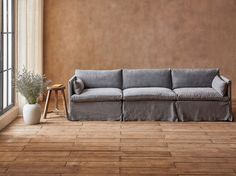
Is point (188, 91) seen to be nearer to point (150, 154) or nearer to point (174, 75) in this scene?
point (174, 75)

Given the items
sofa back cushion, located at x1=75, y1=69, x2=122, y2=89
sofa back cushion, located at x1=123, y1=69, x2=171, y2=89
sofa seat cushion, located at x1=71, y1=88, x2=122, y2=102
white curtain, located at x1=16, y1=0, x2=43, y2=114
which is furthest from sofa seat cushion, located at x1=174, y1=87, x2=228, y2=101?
white curtain, located at x1=16, y1=0, x2=43, y2=114

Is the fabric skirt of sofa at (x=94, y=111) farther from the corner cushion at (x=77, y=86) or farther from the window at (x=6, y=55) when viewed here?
the window at (x=6, y=55)

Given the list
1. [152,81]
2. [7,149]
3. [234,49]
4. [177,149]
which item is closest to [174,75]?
[152,81]

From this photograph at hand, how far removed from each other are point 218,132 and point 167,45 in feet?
10.1

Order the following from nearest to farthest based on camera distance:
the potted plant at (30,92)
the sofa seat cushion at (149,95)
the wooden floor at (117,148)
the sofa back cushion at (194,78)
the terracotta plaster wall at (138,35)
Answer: the wooden floor at (117,148) → the potted plant at (30,92) → the sofa seat cushion at (149,95) → the sofa back cushion at (194,78) → the terracotta plaster wall at (138,35)

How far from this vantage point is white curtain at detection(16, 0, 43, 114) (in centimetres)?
715

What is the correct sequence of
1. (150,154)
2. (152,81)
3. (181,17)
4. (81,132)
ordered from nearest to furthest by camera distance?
1. (150,154)
2. (81,132)
3. (152,81)
4. (181,17)

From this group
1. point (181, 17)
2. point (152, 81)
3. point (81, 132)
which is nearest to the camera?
point (81, 132)

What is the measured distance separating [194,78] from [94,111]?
72.4 inches

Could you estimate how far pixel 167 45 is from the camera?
28.6 ft

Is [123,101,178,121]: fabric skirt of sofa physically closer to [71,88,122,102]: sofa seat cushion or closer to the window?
[71,88,122,102]: sofa seat cushion

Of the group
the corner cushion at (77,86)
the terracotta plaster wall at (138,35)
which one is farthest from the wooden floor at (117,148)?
the terracotta plaster wall at (138,35)

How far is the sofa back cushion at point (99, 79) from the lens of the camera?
7.38m

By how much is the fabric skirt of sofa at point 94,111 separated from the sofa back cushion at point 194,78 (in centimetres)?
119
